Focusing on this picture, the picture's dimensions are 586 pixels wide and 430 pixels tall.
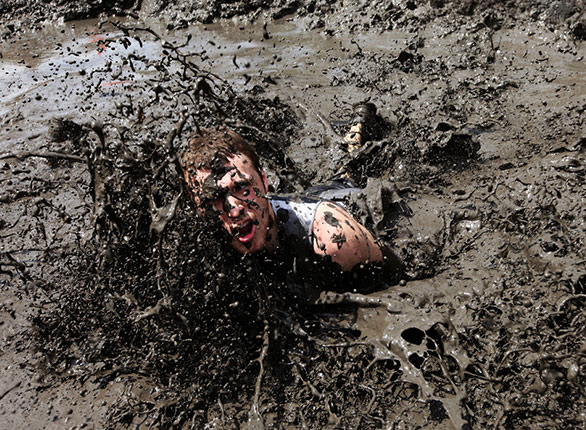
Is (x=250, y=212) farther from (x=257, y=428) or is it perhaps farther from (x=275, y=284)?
(x=257, y=428)

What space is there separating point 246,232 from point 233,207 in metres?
0.18

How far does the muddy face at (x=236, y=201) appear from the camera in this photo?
2787 millimetres

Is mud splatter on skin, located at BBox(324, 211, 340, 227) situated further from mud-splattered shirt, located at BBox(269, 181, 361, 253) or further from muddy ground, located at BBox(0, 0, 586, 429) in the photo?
muddy ground, located at BBox(0, 0, 586, 429)

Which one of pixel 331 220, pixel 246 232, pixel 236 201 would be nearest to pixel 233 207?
pixel 236 201

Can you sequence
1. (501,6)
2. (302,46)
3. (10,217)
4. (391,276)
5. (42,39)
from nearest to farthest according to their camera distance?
1. (391,276)
2. (10,217)
3. (501,6)
4. (302,46)
5. (42,39)

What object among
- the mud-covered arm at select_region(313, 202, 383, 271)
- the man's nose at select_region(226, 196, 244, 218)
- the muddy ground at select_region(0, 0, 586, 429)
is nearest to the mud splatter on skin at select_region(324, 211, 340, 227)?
the mud-covered arm at select_region(313, 202, 383, 271)

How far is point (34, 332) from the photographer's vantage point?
323 centimetres

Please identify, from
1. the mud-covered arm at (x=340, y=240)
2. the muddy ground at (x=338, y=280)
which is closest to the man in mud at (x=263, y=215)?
the mud-covered arm at (x=340, y=240)

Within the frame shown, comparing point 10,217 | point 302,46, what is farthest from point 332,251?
point 302,46

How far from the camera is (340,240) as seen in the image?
304 centimetres

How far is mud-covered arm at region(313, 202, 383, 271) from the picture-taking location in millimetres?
3055

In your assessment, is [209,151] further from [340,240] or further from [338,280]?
[338,280]

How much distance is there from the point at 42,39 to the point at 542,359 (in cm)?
938

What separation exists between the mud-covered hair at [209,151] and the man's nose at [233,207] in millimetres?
206
